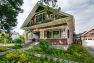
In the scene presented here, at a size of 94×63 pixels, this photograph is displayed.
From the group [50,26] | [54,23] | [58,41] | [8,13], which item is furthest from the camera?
[50,26]

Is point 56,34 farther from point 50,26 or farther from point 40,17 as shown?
point 40,17

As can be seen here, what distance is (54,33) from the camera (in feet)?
104

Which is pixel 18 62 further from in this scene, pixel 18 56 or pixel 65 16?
pixel 65 16

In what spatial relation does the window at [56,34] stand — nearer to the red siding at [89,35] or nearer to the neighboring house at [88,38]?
the neighboring house at [88,38]

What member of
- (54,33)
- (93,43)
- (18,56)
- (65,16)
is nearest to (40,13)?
(54,33)

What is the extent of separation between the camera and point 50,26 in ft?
102

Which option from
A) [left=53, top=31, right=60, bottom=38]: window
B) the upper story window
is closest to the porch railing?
[left=53, top=31, right=60, bottom=38]: window

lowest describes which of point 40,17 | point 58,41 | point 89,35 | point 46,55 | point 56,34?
point 46,55

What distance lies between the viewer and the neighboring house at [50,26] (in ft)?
92.9

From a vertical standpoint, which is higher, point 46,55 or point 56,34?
point 56,34

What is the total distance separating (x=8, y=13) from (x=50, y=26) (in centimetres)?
1059

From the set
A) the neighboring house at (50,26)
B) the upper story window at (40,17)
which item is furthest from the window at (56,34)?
the upper story window at (40,17)

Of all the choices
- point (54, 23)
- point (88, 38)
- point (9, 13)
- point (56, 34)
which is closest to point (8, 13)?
point (9, 13)

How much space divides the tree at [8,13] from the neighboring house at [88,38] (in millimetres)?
17934
